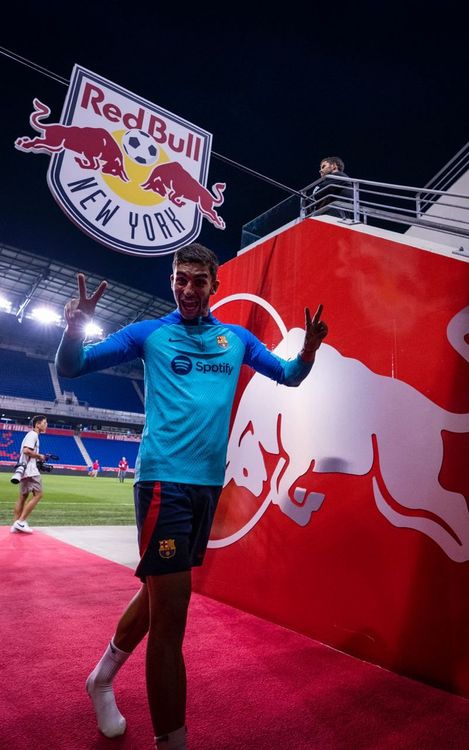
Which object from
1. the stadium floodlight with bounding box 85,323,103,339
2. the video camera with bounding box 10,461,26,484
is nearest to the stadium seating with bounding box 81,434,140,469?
the stadium floodlight with bounding box 85,323,103,339

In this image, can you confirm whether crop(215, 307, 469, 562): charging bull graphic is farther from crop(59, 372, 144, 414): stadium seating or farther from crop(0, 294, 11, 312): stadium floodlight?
crop(59, 372, 144, 414): stadium seating

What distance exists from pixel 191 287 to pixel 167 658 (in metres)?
1.47

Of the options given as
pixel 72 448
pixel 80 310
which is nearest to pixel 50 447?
pixel 72 448

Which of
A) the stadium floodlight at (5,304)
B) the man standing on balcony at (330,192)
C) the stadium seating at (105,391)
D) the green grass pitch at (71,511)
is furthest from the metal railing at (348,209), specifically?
the stadium seating at (105,391)

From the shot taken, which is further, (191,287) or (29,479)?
(29,479)

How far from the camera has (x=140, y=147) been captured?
14.2ft

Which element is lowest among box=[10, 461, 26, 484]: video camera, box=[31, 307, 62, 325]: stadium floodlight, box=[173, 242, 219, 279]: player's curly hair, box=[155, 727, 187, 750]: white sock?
box=[155, 727, 187, 750]: white sock

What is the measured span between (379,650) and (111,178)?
4381mm

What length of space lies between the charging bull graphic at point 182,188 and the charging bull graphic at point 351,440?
1718 mm

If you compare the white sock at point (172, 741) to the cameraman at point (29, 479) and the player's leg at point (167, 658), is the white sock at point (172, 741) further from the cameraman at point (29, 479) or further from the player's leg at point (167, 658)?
the cameraman at point (29, 479)

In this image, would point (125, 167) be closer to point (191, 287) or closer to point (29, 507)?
point (191, 287)

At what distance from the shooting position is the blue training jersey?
1.74 meters

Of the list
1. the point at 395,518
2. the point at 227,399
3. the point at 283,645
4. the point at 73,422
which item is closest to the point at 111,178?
the point at 227,399

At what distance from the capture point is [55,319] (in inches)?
1417
